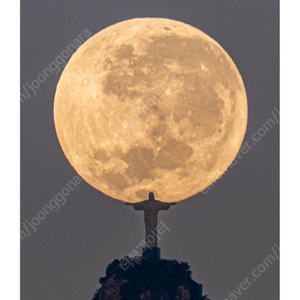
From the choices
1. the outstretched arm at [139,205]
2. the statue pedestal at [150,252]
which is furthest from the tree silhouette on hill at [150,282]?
the outstretched arm at [139,205]

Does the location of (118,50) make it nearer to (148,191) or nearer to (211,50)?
(211,50)

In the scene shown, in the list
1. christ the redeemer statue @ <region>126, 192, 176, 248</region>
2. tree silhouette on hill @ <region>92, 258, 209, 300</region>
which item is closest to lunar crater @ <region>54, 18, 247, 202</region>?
christ the redeemer statue @ <region>126, 192, 176, 248</region>

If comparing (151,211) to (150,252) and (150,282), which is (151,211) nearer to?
(150,252)

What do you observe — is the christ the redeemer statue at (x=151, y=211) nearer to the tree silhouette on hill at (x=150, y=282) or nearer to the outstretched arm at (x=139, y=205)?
the outstretched arm at (x=139, y=205)

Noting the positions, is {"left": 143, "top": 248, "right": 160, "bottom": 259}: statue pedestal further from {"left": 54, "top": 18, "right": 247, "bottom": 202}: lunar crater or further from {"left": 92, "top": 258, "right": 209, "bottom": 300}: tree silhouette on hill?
{"left": 54, "top": 18, "right": 247, "bottom": 202}: lunar crater

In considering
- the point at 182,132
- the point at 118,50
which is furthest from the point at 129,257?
the point at 118,50

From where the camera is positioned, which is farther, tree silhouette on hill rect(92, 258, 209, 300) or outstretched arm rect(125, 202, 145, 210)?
outstretched arm rect(125, 202, 145, 210)

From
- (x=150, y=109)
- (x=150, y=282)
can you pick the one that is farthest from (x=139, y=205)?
(x=150, y=109)

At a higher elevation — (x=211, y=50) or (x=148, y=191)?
(x=211, y=50)
